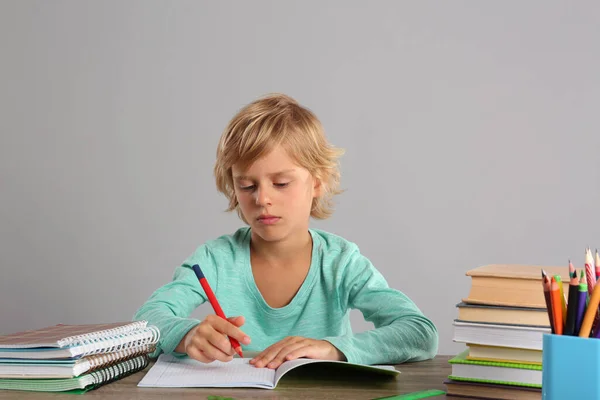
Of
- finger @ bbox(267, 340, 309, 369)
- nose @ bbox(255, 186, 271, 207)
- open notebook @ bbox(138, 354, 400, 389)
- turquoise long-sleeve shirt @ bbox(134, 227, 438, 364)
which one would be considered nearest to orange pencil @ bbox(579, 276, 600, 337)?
open notebook @ bbox(138, 354, 400, 389)

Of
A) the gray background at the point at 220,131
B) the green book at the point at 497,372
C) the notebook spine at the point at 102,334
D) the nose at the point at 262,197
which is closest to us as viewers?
the green book at the point at 497,372

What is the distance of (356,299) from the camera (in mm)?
1544

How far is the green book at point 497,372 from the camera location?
2.99 ft

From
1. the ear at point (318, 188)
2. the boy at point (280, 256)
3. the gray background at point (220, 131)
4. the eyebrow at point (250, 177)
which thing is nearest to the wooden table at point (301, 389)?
the boy at point (280, 256)

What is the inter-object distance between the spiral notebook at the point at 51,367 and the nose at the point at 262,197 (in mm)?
477

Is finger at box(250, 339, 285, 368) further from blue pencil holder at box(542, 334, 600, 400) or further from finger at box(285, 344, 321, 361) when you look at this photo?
blue pencil holder at box(542, 334, 600, 400)

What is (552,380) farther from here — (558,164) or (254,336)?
(558,164)

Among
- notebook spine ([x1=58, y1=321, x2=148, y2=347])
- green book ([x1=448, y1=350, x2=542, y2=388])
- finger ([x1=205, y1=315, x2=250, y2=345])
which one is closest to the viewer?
green book ([x1=448, y1=350, x2=542, y2=388])

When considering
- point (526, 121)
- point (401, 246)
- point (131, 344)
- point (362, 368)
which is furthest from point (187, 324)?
point (526, 121)

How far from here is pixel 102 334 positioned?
1076 mm

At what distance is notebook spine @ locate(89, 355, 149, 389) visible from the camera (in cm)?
105

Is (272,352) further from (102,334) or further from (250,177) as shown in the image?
(250,177)

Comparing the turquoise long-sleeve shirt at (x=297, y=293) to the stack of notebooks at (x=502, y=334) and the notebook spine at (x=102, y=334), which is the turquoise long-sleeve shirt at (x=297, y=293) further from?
the stack of notebooks at (x=502, y=334)

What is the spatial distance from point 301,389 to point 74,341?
312 millimetres
